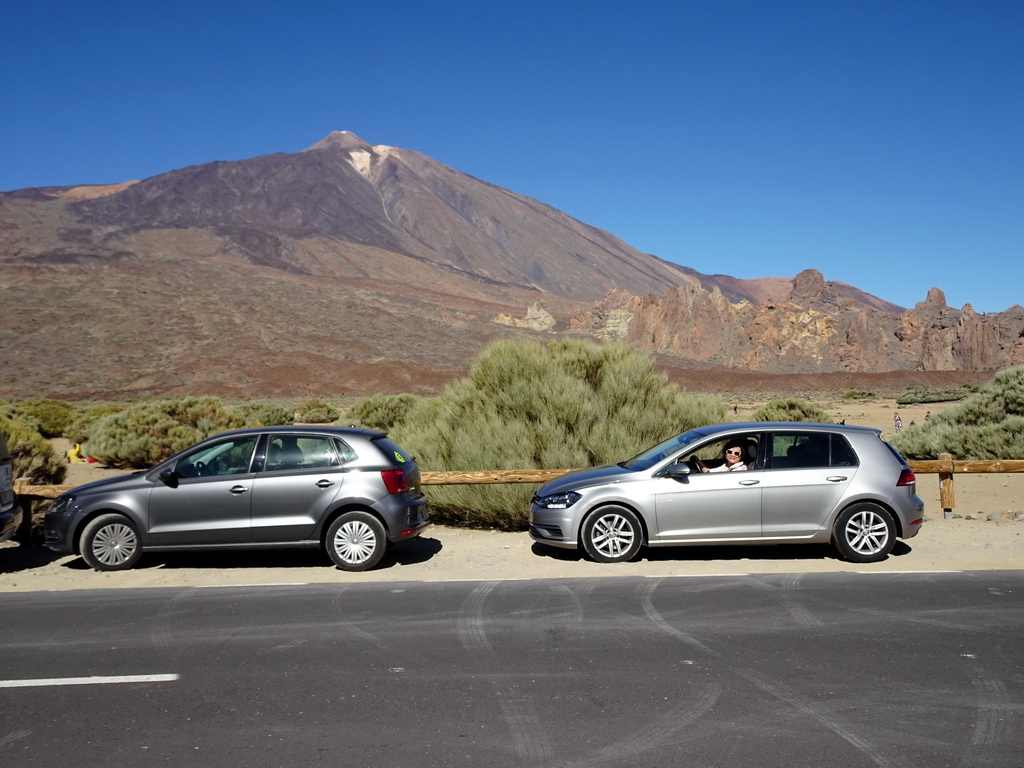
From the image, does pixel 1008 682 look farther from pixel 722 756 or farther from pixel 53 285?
pixel 53 285

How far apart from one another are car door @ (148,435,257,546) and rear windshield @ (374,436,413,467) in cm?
135

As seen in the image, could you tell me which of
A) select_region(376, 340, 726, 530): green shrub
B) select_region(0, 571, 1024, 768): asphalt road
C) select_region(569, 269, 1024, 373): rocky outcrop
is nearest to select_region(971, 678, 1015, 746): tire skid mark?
select_region(0, 571, 1024, 768): asphalt road

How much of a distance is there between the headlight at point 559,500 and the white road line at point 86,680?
14.9ft

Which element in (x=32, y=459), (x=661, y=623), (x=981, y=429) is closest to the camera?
(x=661, y=623)

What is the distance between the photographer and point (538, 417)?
13.0 metres

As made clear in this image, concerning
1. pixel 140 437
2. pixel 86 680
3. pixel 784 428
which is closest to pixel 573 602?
pixel 784 428

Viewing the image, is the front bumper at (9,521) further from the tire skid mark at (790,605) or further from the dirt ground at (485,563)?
the tire skid mark at (790,605)

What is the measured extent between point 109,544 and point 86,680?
3.82m

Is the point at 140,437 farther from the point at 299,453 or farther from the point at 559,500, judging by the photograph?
the point at 559,500

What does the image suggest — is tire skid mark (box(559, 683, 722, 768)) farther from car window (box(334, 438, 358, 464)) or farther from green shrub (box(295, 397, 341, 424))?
green shrub (box(295, 397, 341, 424))

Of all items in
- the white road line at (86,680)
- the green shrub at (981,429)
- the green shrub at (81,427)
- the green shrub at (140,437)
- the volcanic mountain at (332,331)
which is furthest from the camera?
the volcanic mountain at (332,331)

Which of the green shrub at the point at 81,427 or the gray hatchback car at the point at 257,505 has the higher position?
the green shrub at the point at 81,427

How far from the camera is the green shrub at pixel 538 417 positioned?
1230 cm

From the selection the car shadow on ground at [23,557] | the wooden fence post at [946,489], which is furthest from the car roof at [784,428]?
the car shadow on ground at [23,557]
